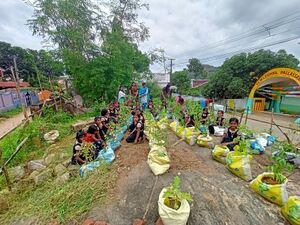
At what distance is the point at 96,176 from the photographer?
2.97 m

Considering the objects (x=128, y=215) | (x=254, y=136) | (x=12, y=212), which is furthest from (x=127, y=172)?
(x=254, y=136)

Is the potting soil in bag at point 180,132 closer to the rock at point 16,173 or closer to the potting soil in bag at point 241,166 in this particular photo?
the potting soil in bag at point 241,166

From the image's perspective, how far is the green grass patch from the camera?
93.7 inches

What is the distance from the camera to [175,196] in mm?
2035

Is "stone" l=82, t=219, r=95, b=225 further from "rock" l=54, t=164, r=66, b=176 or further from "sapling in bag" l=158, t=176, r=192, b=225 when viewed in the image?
"rock" l=54, t=164, r=66, b=176

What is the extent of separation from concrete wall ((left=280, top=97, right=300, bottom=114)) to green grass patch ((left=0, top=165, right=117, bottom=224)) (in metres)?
16.7

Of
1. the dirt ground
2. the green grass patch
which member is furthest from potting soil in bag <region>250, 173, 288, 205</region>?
the green grass patch

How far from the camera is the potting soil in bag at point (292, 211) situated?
2.05m

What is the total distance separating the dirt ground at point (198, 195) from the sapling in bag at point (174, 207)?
0.30 meters

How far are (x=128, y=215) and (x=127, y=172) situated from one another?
913 mm

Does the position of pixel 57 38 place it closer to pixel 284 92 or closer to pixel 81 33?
pixel 81 33

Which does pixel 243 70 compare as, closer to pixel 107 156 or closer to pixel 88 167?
pixel 107 156

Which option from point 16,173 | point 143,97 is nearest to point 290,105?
point 143,97

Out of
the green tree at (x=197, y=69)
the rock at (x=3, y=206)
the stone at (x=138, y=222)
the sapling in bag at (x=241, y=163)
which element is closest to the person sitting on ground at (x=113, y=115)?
the rock at (x=3, y=206)
